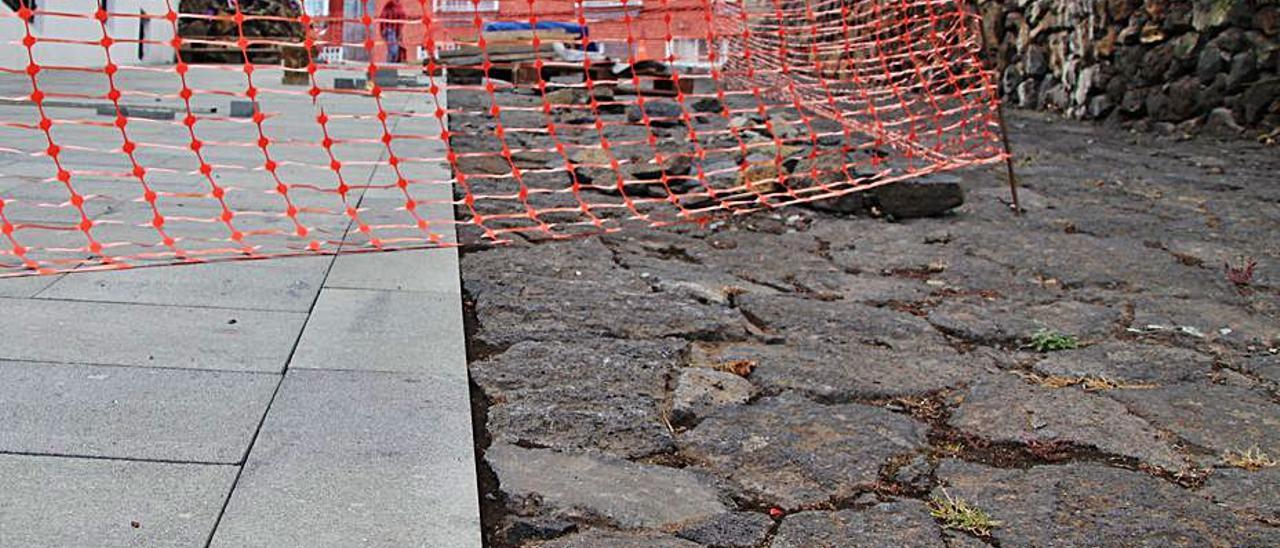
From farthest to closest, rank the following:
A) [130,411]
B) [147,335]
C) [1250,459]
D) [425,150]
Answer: [425,150]
[147,335]
[1250,459]
[130,411]

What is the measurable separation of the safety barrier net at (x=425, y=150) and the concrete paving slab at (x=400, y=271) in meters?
0.09

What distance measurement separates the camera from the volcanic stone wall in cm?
801

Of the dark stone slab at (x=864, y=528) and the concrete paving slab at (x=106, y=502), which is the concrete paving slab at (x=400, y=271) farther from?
the dark stone slab at (x=864, y=528)

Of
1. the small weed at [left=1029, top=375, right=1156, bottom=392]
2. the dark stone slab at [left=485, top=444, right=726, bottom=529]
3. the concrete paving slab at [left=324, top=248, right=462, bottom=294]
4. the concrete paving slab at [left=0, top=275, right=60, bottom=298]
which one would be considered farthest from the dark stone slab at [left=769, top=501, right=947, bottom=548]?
the concrete paving slab at [left=0, top=275, right=60, bottom=298]

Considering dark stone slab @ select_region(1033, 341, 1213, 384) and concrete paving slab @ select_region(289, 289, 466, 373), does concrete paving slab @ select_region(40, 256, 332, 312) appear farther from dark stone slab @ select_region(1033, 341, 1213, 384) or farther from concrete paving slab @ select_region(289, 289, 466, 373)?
dark stone slab @ select_region(1033, 341, 1213, 384)

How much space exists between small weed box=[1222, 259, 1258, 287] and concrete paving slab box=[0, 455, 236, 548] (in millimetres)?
3452

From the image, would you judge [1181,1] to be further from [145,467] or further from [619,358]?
[145,467]

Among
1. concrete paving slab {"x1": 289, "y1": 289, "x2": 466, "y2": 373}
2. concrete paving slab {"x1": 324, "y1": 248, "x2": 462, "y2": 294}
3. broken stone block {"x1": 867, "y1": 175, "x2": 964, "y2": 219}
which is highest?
broken stone block {"x1": 867, "y1": 175, "x2": 964, "y2": 219}

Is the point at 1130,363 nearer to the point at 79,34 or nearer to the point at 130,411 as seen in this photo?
the point at 130,411

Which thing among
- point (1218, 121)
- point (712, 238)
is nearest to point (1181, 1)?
point (1218, 121)

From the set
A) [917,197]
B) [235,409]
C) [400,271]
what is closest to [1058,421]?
[235,409]

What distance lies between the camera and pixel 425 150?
629 cm

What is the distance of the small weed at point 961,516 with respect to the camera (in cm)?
215

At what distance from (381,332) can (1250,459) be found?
1.99 meters
